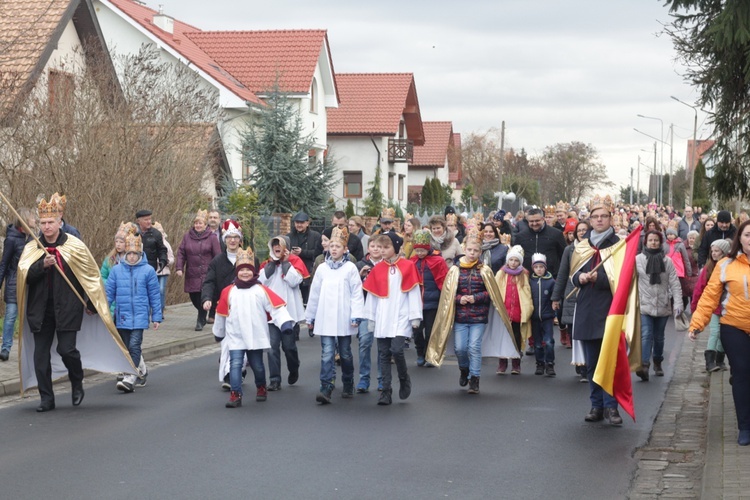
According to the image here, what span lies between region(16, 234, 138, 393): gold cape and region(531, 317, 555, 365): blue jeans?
479cm

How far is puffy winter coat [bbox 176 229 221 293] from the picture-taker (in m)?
17.8

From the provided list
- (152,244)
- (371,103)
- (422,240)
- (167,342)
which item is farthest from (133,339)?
(371,103)

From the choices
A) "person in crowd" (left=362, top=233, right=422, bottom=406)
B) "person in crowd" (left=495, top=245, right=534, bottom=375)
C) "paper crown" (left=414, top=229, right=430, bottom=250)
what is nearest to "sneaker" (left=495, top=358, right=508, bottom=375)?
"person in crowd" (left=495, top=245, right=534, bottom=375)

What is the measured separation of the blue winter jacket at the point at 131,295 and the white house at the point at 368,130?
4394 centimetres

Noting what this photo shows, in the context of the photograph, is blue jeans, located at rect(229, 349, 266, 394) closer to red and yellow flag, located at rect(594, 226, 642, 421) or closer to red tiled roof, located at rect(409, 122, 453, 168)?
red and yellow flag, located at rect(594, 226, 642, 421)

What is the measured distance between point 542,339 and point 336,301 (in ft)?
11.1

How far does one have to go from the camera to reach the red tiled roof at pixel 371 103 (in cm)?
5781

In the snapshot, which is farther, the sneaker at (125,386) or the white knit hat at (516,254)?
the white knit hat at (516,254)

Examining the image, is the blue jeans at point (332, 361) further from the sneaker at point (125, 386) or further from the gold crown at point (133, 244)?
the gold crown at point (133, 244)

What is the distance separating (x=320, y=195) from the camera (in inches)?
1412

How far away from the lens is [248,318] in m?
11.5

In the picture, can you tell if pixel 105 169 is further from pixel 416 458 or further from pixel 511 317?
pixel 416 458

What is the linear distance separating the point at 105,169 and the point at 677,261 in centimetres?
951

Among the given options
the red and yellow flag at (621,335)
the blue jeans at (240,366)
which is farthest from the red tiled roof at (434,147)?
the red and yellow flag at (621,335)
